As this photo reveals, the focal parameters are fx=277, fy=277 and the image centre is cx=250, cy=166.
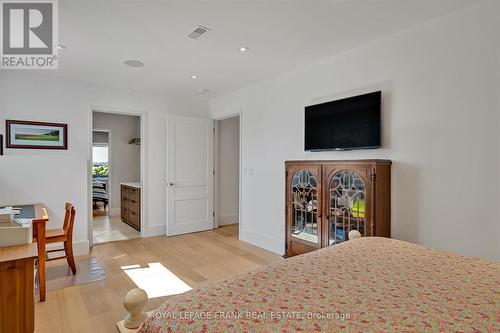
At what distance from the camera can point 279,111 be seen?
152 inches

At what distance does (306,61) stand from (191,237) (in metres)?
3.28

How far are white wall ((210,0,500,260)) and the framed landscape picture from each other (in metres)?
3.58

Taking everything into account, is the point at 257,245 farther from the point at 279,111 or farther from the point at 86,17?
the point at 86,17

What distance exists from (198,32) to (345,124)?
174 centimetres

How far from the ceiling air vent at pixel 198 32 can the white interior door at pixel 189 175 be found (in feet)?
7.56

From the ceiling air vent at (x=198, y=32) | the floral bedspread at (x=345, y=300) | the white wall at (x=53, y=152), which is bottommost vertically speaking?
the floral bedspread at (x=345, y=300)

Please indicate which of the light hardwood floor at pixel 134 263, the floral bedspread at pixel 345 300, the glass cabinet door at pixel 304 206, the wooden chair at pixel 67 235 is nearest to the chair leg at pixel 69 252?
the wooden chair at pixel 67 235

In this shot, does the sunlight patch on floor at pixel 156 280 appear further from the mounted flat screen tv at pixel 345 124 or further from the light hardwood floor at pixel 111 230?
the mounted flat screen tv at pixel 345 124

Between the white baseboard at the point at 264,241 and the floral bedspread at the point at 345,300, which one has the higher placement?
the floral bedspread at the point at 345,300

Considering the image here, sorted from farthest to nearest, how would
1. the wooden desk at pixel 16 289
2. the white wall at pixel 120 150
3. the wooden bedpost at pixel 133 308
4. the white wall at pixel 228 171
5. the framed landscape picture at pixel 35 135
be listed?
the white wall at pixel 120 150 → the white wall at pixel 228 171 → the framed landscape picture at pixel 35 135 → the wooden desk at pixel 16 289 → the wooden bedpost at pixel 133 308

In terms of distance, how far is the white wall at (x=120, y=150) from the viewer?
6.77 meters

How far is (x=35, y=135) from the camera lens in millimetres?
3748

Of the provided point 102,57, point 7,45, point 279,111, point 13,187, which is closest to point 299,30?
point 279,111

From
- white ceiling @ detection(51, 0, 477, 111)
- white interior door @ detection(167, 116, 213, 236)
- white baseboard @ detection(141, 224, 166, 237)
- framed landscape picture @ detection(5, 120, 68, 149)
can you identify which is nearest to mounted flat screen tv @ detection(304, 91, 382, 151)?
white ceiling @ detection(51, 0, 477, 111)
